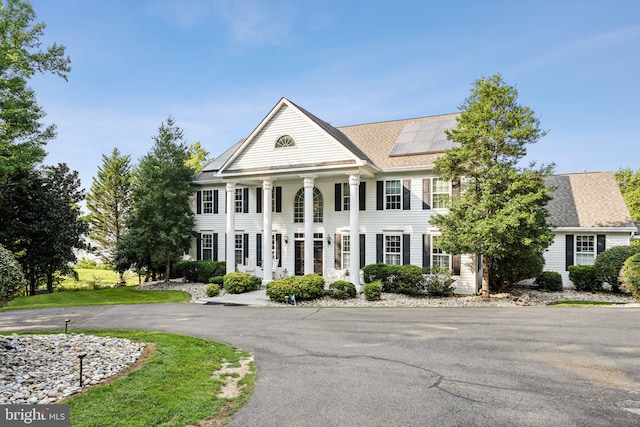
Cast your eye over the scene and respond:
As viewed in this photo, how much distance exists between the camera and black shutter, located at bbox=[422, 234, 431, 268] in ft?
58.5

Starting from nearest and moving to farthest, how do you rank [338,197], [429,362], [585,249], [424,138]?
[429,362] → [585,249] → [424,138] → [338,197]

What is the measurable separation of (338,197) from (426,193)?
4.91 meters

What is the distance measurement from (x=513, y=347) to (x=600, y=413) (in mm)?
3316

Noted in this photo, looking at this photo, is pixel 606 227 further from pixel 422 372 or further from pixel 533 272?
pixel 422 372

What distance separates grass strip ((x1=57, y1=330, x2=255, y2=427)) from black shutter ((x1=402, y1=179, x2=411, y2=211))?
511 inches

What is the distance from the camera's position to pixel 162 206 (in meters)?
22.3

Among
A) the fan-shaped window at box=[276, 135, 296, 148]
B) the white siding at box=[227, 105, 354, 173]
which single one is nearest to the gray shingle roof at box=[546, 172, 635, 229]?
the white siding at box=[227, 105, 354, 173]

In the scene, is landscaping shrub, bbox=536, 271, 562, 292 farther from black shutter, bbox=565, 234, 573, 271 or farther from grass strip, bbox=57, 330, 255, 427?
grass strip, bbox=57, 330, 255, 427

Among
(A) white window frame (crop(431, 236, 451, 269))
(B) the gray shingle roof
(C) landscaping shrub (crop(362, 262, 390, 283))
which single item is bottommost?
(C) landscaping shrub (crop(362, 262, 390, 283))

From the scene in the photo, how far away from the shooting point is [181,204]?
2284 centimetres

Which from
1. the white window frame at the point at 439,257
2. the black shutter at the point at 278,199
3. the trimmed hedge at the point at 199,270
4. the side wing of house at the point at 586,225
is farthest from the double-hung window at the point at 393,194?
the trimmed hedge at the point at 199,270

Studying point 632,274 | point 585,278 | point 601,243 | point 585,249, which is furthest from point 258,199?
point 601,243

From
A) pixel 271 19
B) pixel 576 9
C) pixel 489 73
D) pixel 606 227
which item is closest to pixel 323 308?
pixel 271 19

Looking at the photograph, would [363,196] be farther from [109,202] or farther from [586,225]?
[109,202]
